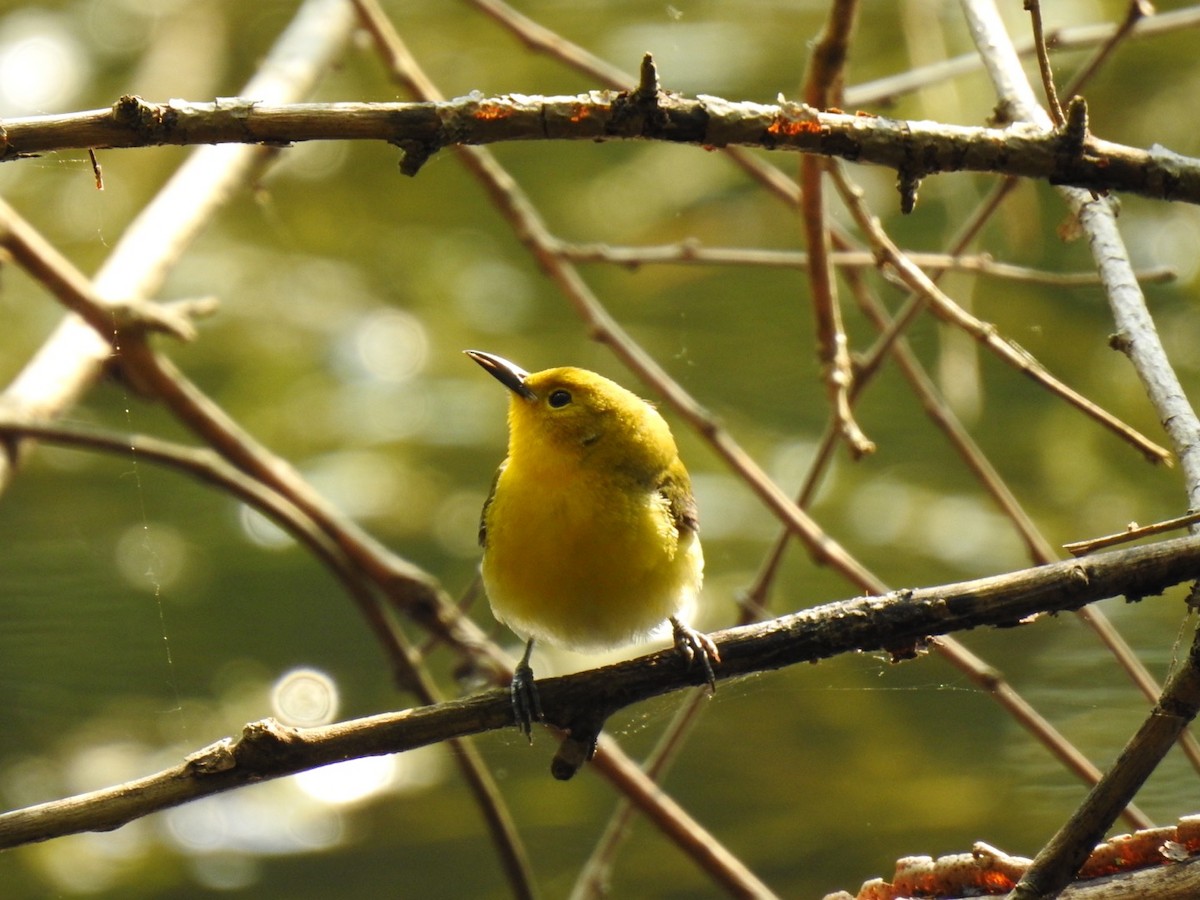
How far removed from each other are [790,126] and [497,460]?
2.98m

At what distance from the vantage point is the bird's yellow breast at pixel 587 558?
2.77 metres

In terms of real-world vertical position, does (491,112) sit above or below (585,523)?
below

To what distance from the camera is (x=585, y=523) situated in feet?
9.18

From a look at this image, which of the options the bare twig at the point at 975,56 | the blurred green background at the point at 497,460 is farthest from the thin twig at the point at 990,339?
the blurred green background at the point at 497,460

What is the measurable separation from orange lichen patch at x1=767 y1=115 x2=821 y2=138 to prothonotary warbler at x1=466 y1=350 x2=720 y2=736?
3.68 ft

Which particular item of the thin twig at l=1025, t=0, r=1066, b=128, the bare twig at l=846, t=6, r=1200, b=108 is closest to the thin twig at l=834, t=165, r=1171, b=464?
the thin twig at l=1025, t=0, r=1066, b=128

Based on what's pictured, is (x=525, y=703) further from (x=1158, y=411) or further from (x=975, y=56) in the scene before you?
(x=975, y=56)

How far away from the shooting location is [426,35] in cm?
561

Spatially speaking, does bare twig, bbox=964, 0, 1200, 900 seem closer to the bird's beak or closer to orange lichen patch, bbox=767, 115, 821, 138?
orange lichen patch, bbox=767, 115, 821, 138

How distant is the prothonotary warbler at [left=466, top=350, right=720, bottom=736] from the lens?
9.10ft

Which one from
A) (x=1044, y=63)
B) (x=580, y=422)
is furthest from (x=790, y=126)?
(x=580, y=422)

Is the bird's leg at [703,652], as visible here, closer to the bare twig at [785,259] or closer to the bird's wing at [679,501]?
the bird's wing at [679,501]

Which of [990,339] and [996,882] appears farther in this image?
[990,339]

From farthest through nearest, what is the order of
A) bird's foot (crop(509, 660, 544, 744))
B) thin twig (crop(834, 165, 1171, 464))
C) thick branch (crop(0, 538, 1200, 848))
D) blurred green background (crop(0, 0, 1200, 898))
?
blurred green background (crop(0, 0, 1200, 898))
thin twig (crop(834, 165, 1171, 464))
bird's foot (crop(509, 660, 544, 744))
thick branch (crop(0, 538, 1200, 848))
